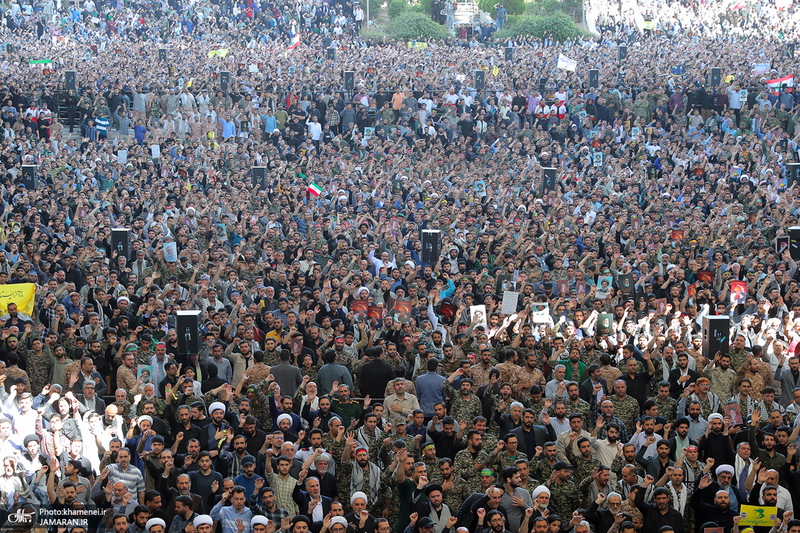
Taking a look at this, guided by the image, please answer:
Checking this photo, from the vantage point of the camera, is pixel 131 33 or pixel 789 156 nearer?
pixel 789 156

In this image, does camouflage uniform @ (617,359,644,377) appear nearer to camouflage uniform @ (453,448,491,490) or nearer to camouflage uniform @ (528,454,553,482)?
camouflage uniform @ (528,454,553,482)

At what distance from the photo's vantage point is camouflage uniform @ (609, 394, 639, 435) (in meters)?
11.1

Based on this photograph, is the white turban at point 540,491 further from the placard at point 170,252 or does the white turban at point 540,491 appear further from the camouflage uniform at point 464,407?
the placard at point 170,252

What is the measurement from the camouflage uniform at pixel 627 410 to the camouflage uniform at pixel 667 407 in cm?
23

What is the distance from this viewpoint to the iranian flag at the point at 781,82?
95.9 feet

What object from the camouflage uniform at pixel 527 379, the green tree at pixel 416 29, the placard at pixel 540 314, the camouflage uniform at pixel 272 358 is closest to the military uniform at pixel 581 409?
the camouflage uniform at pixel 527 379

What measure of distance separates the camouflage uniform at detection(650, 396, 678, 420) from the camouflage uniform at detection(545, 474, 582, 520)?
1903 mm

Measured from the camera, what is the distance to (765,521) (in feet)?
31.2

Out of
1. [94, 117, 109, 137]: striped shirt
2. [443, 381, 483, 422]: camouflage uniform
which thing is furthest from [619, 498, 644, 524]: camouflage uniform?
[94, 117, 109, 137]: striped shirt

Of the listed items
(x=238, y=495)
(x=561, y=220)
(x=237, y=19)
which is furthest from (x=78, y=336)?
(x=237, y=19)

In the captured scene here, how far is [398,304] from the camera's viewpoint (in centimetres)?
1384

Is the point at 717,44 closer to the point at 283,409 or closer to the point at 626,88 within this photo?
the point at 626,88

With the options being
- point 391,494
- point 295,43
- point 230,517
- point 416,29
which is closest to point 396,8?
point 416,29

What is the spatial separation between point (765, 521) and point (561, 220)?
10.3 meters
